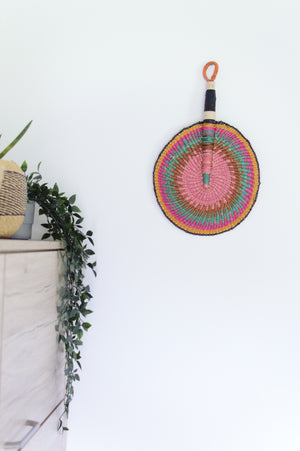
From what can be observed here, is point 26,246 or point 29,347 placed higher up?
point 26,246

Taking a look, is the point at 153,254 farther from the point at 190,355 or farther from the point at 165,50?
the point at 165,50

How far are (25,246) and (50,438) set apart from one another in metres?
0.63

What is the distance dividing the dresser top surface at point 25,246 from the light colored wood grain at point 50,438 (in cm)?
50

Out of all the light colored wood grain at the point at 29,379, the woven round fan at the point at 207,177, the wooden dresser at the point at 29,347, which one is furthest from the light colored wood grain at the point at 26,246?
the woven round fan at the point at 207,177

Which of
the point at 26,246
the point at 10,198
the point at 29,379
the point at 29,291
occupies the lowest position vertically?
the point at 29,379

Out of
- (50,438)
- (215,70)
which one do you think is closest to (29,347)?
(50,438)

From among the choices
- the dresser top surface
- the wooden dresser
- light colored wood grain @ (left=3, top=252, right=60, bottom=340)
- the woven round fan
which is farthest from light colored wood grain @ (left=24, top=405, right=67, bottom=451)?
the woven round fan

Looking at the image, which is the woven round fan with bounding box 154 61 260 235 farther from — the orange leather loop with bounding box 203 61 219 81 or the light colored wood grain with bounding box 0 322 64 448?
the light colored wood grain with bounding box 0 322 64 448

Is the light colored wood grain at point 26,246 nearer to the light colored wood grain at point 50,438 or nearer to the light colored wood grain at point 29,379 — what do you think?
the light colored wood grain at point 29,379

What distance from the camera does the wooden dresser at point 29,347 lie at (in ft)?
2.44

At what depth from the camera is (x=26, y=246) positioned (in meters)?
0.82

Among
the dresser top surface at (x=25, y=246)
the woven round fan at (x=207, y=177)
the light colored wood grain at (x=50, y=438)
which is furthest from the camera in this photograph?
the woven round fan at (x=207, y=177)

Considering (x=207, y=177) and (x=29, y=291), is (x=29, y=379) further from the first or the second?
(x=207, y=177)

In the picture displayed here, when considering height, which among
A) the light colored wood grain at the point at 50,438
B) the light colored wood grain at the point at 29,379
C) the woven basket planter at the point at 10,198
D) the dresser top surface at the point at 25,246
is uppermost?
the woven basket planter at the point at 10,198
